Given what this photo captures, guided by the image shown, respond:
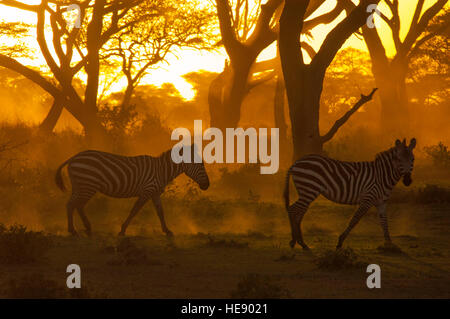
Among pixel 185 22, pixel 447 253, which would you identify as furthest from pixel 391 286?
pixel 185 22

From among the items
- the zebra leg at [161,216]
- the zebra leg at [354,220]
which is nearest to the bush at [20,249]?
the zebra leg at [161,216]

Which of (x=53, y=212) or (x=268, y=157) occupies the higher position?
(x=268, y=157)

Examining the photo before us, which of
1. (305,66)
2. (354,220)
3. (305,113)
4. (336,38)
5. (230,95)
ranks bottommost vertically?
(354,220)

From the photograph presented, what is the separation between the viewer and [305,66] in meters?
17.2

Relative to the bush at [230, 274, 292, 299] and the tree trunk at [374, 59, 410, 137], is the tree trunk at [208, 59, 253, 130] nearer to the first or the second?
the tree trunk at [374, 59, 410, 137]

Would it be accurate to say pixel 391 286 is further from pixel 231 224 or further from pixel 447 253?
pixel 231 224

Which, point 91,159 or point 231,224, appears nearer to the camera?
point 91,159

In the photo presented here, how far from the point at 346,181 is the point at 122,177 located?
377 centimetres

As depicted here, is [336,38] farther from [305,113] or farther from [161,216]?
[161,216]

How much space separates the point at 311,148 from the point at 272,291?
932cm

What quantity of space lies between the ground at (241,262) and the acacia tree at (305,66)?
2902mm

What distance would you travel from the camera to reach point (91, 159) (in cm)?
1322

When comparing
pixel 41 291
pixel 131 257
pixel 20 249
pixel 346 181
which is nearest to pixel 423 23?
pixel 346 181

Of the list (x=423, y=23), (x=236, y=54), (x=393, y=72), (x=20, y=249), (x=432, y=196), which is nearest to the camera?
(x=20, y=249)
